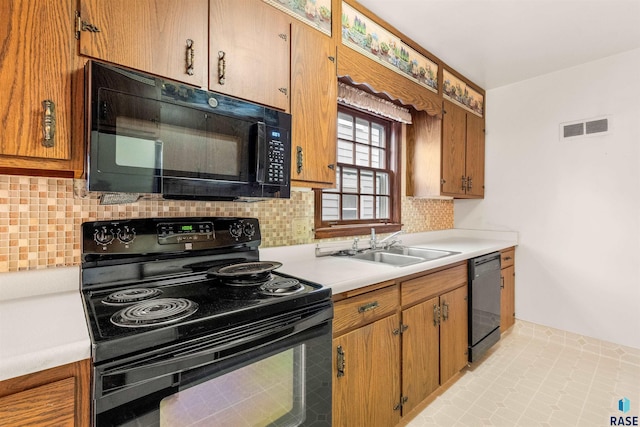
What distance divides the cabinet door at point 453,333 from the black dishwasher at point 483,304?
0.21 feet

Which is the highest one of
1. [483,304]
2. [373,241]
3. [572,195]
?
[572,195]

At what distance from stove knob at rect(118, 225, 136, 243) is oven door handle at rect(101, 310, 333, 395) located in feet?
1.94

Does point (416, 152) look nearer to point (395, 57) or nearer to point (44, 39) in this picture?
point (395, 57)

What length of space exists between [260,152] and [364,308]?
0.84 metres

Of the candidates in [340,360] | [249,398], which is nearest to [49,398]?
[249,398]

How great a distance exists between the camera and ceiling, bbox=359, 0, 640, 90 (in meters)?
1.89

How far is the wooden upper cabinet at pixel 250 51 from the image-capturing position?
1226 mm

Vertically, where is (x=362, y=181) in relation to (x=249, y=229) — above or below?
above

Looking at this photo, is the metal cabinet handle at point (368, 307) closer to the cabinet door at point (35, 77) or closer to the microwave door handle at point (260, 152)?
the microwave door handle at point (260, 152)

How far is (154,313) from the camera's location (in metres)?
0.88

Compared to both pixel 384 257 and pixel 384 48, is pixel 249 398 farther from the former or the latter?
pixel 384 48

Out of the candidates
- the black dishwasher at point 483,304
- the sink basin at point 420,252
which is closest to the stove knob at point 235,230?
the sink basin at point 420,252

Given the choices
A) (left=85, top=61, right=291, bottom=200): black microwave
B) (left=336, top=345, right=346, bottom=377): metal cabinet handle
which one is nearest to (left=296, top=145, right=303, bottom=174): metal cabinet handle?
(left=85, top=61, right=291, bottom=200): black microwave

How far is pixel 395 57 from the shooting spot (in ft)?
6.88
